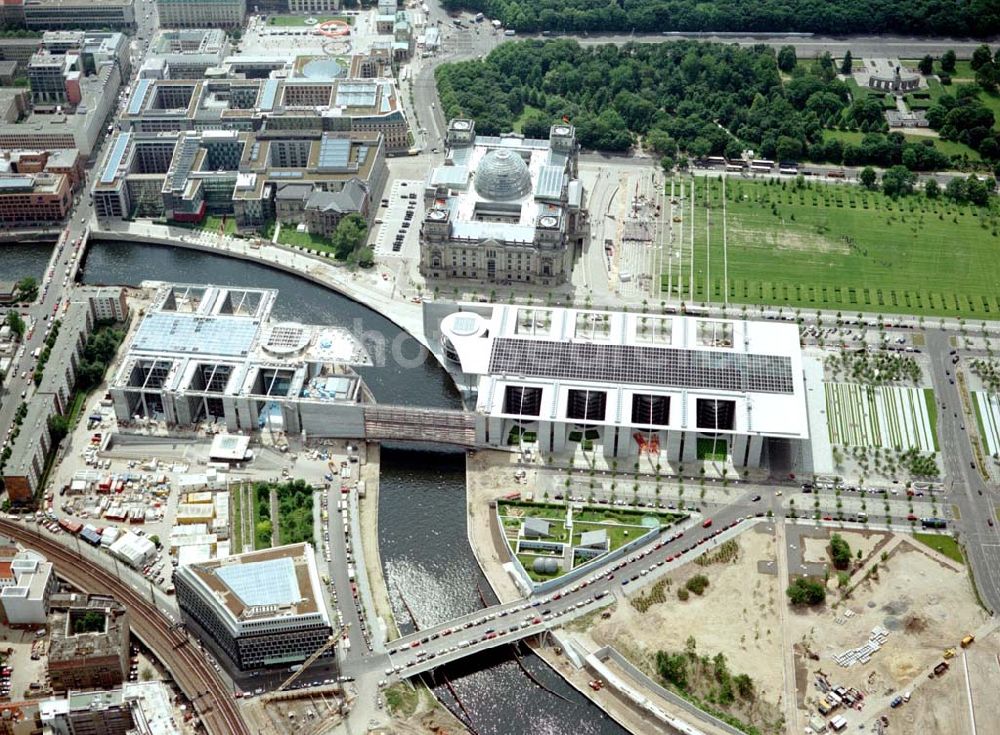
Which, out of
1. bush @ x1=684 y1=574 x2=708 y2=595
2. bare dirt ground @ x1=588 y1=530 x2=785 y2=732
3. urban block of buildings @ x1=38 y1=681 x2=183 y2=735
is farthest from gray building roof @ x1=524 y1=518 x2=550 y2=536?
urban block of buildings @ x1=38 y1=681 x2=183 y2=735

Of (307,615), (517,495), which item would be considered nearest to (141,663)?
(307,615)

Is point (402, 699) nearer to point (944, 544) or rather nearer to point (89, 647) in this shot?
point (89, 647)

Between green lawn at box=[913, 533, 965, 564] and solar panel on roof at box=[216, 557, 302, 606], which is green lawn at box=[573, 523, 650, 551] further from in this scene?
solar panel on roof at box=[216, 557, 302, 606]

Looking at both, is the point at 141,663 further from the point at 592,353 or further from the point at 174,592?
the point at 592,353

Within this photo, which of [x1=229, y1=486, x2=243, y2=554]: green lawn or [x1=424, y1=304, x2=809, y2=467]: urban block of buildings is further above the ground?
[x1=424, y1=304, x2=809, y2=467]: urban block of buildings

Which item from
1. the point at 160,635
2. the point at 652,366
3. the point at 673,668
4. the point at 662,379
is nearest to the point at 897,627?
the point at 673,668

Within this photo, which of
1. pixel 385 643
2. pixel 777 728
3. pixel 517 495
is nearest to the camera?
pixel 777 728
